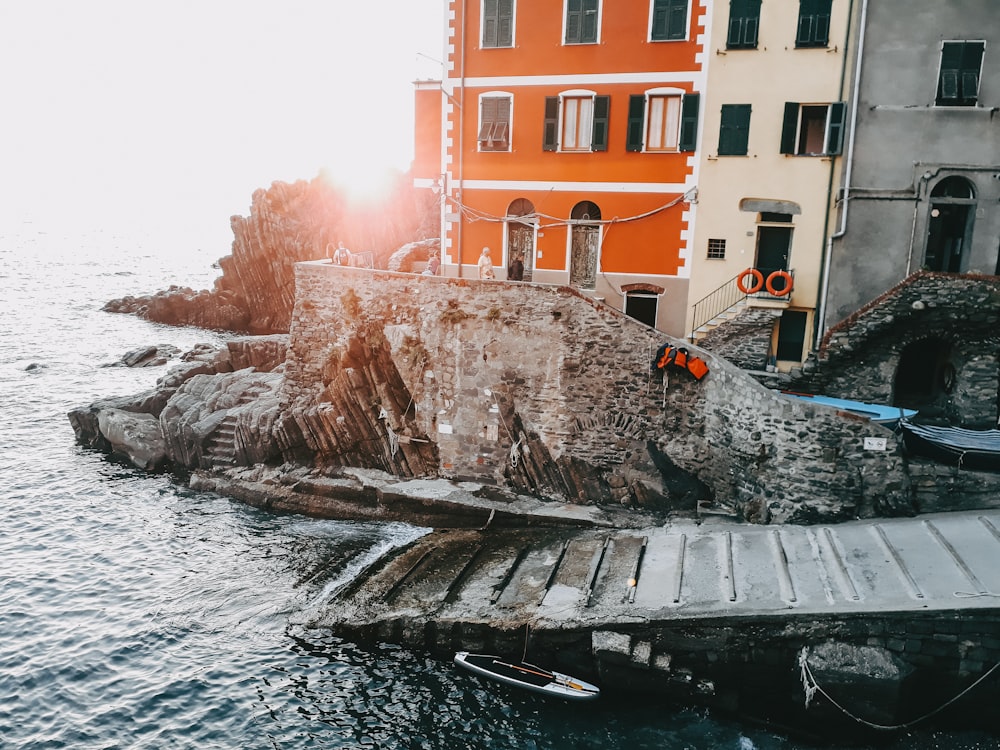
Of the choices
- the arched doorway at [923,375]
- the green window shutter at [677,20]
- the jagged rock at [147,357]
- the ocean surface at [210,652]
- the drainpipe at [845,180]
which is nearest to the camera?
the ocean surface at [210,652]

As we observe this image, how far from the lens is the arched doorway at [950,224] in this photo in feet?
76.8

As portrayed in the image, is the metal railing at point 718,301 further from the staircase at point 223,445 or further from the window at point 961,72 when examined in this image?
the staircase at point 223,445

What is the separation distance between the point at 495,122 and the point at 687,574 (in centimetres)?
1729

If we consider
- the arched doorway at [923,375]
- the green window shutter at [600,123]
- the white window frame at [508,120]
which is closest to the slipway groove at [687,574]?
the arched doorway at [923,375]

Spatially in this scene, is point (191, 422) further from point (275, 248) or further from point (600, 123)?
point (275, 248)

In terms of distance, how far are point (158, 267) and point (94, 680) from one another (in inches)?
4761

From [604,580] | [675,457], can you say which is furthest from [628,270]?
[604,580]

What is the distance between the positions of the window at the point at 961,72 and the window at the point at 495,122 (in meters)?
13.9

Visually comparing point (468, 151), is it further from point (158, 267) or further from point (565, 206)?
point (158, 267)

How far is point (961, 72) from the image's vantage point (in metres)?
22.7

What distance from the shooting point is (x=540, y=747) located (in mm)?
16109

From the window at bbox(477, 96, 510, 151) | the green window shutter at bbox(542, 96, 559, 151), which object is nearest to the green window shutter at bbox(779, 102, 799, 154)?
the green window shutter at bbox(542, 96, 559, 151)

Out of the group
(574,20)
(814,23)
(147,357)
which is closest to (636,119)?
(574,20)

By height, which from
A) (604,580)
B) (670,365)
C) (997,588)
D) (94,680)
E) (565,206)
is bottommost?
(94,680)
